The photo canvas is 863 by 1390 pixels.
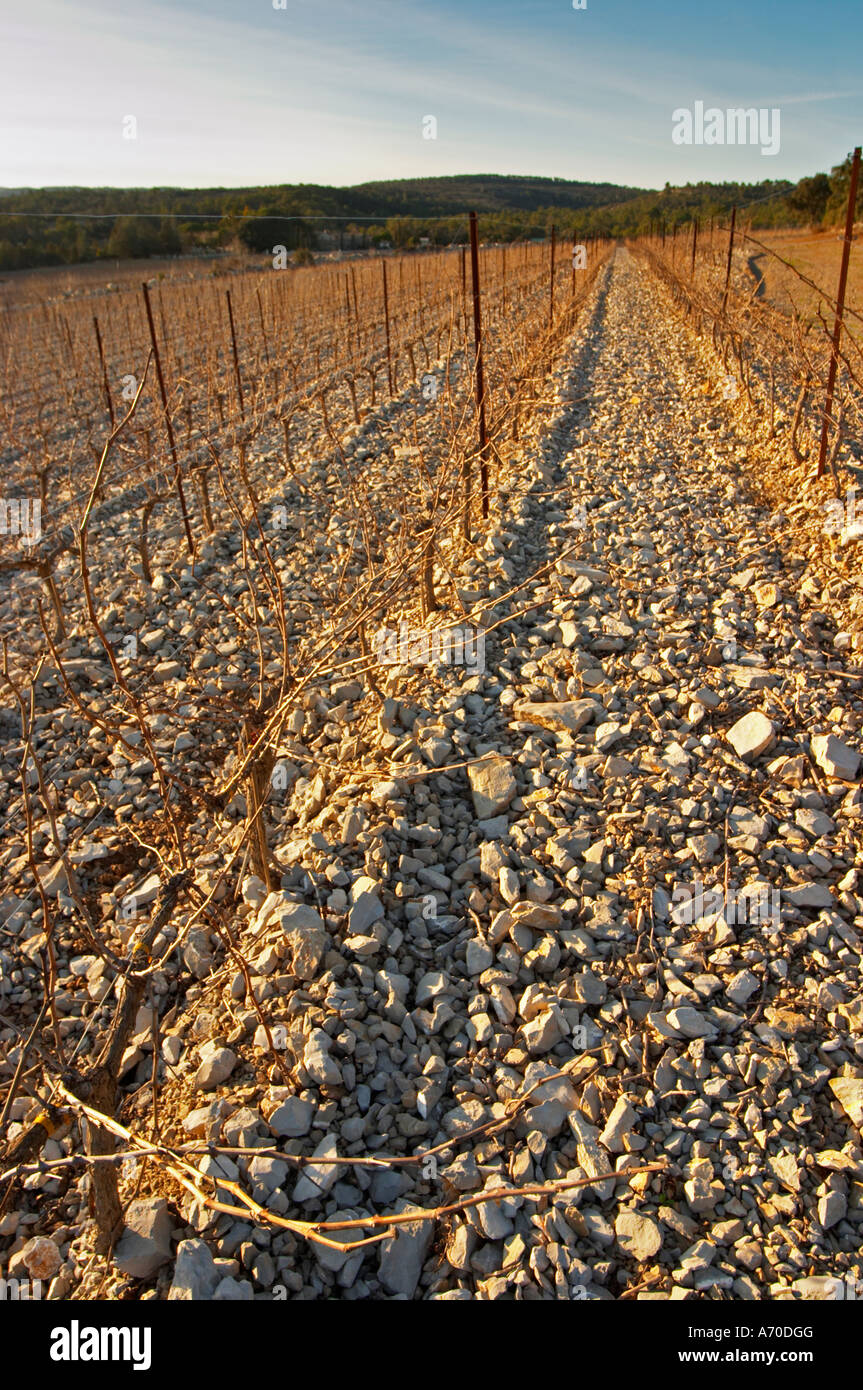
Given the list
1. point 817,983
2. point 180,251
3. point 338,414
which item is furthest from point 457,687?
point 180,251

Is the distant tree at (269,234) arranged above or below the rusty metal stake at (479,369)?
A: above

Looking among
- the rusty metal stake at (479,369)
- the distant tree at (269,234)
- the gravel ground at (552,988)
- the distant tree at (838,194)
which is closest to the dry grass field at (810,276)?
the distant tree at (838,194)

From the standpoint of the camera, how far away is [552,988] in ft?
8.58

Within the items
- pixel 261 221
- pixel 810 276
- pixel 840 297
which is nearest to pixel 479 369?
pixel 840 297

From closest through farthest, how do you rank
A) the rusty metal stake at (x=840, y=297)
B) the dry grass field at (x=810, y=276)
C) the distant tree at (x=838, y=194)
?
the rusty metal stake at (x=840, y=297)
the dry grass field at (x=810, y=276)
the distant tree at (x=838, y=194)

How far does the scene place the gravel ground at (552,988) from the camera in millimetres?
2000

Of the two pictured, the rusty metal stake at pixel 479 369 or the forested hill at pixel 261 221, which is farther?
the forested hill at pixel 261 221

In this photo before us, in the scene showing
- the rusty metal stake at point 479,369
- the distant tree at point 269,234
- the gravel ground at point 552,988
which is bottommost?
the gravel ground at point 552,988

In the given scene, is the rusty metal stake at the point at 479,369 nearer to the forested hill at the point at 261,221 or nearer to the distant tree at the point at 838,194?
the forested hill at the point at 261,221

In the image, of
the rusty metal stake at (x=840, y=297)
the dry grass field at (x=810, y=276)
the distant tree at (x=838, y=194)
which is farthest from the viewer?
the distant tree at (x=838, y=194)

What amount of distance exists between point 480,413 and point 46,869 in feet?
14.0

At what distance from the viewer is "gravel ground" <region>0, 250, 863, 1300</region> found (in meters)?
2.00

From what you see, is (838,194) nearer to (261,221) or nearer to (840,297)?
(261,221)

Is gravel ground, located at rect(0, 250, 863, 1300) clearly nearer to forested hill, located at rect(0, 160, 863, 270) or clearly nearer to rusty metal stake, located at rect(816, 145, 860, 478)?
rusty metal stake, located at rect(816, 145, 860, 478)
